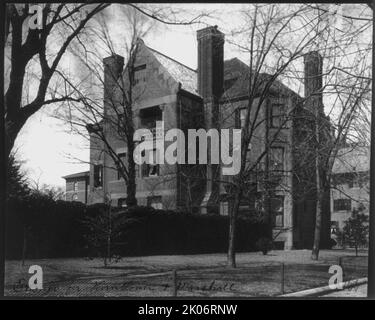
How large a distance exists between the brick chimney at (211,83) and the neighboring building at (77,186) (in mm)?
2051

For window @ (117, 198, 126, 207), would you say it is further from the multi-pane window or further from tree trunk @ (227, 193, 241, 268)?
the multi-pane window

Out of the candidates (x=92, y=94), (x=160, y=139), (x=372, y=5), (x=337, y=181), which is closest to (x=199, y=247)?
(x=160, y=139)

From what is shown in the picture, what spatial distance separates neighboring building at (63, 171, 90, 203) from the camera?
27.7 feet

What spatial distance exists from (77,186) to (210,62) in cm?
311

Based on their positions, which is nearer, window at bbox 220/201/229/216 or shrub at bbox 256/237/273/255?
shrub at bbox 256/237/273/255

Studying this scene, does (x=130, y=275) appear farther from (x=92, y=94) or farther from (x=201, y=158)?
(x=92, y=94)

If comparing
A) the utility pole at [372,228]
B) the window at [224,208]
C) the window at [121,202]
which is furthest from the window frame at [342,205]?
the window at [121,202]

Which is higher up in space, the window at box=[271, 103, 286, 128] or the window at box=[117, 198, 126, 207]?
the window at box=[271, 103, 286, 128]

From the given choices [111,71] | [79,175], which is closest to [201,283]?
[79,175]

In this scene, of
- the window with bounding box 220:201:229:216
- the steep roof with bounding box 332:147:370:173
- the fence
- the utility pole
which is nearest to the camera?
the fence

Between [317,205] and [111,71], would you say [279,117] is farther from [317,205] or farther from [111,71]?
[111,71]

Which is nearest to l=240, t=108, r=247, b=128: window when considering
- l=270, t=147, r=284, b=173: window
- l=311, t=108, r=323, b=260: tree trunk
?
l=270, t=147, r=284, b=173: window

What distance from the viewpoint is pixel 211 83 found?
8.89m
